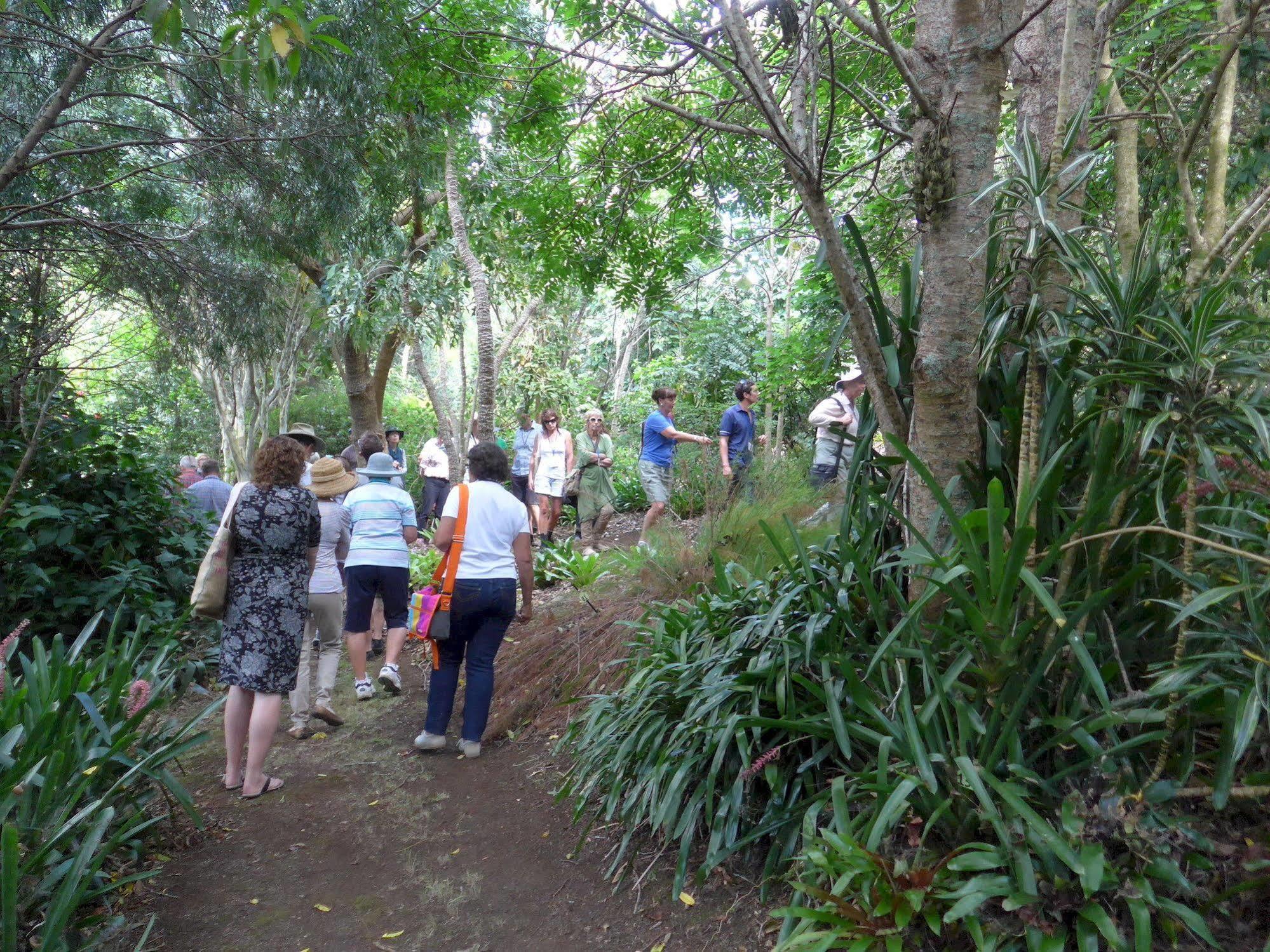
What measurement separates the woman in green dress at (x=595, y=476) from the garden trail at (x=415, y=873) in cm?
504

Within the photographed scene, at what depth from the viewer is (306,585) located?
16.2ft

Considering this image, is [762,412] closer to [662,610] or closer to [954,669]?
[662,610]

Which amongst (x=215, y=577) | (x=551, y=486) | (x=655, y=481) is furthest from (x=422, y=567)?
(x=215, y=577)

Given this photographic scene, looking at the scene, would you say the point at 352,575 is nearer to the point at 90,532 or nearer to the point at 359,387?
the point at 90,532

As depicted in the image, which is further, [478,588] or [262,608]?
[478,588]

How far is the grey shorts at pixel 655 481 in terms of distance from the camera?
898 centimetres

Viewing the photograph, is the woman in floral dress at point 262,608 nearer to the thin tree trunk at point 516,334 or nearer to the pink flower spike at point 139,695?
the pink flower spike at point 139,695

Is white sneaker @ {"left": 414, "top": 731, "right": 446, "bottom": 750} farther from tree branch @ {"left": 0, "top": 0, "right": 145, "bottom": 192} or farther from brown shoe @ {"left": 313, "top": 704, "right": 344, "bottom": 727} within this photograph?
tree branch @ {"left": 0, "top": 0, "right": 145, "bottom": 192}

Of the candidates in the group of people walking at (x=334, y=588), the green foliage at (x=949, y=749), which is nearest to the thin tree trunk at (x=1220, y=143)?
the green foliage at (x=949, y=749)

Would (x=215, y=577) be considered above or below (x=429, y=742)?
above

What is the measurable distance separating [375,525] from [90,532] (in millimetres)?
2699

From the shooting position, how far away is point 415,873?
13.1 ft

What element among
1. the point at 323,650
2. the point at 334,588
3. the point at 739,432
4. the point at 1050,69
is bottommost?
the point at 323,650

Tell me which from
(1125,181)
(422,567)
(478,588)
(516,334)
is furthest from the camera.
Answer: (516,334)
